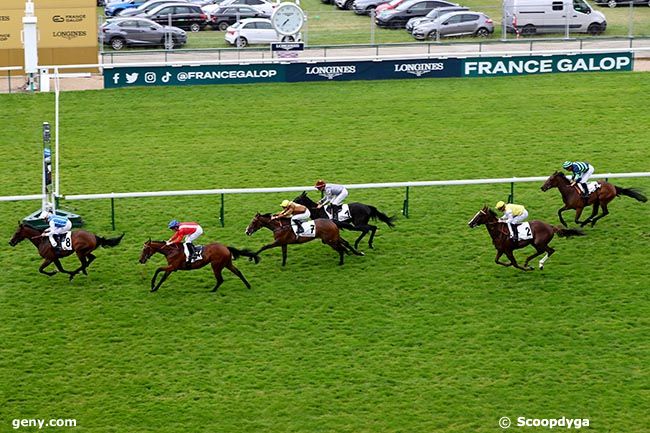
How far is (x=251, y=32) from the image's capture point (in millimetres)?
39375

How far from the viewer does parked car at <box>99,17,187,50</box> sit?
3909 cm

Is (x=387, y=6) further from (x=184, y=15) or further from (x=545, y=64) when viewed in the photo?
Result: (x=545, y=64)

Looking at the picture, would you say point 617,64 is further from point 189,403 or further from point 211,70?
point 189,403

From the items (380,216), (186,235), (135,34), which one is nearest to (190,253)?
(186,235)

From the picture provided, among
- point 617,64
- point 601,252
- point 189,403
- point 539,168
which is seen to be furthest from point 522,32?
point 189,403

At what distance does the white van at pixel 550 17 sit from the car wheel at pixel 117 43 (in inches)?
493

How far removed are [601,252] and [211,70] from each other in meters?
15.3

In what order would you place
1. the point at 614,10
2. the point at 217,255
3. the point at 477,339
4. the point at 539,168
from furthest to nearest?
the point at 614,10 → the point at 539,168 → the point at 217,255 → the point at 477,339

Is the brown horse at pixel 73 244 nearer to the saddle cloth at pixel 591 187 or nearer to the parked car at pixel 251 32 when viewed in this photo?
the saddle cloth at pixel 591 187

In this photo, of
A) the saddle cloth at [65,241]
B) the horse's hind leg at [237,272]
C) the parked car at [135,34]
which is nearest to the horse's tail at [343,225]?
the horse's hind leg at [237,272]

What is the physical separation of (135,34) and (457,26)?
34.7ft

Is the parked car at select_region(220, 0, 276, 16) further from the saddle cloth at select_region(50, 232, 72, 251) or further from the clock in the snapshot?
the saddle cloth at select_region(50, 232, 72, 251)

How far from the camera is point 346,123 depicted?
1204 inches

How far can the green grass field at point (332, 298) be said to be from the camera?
16.8 m
